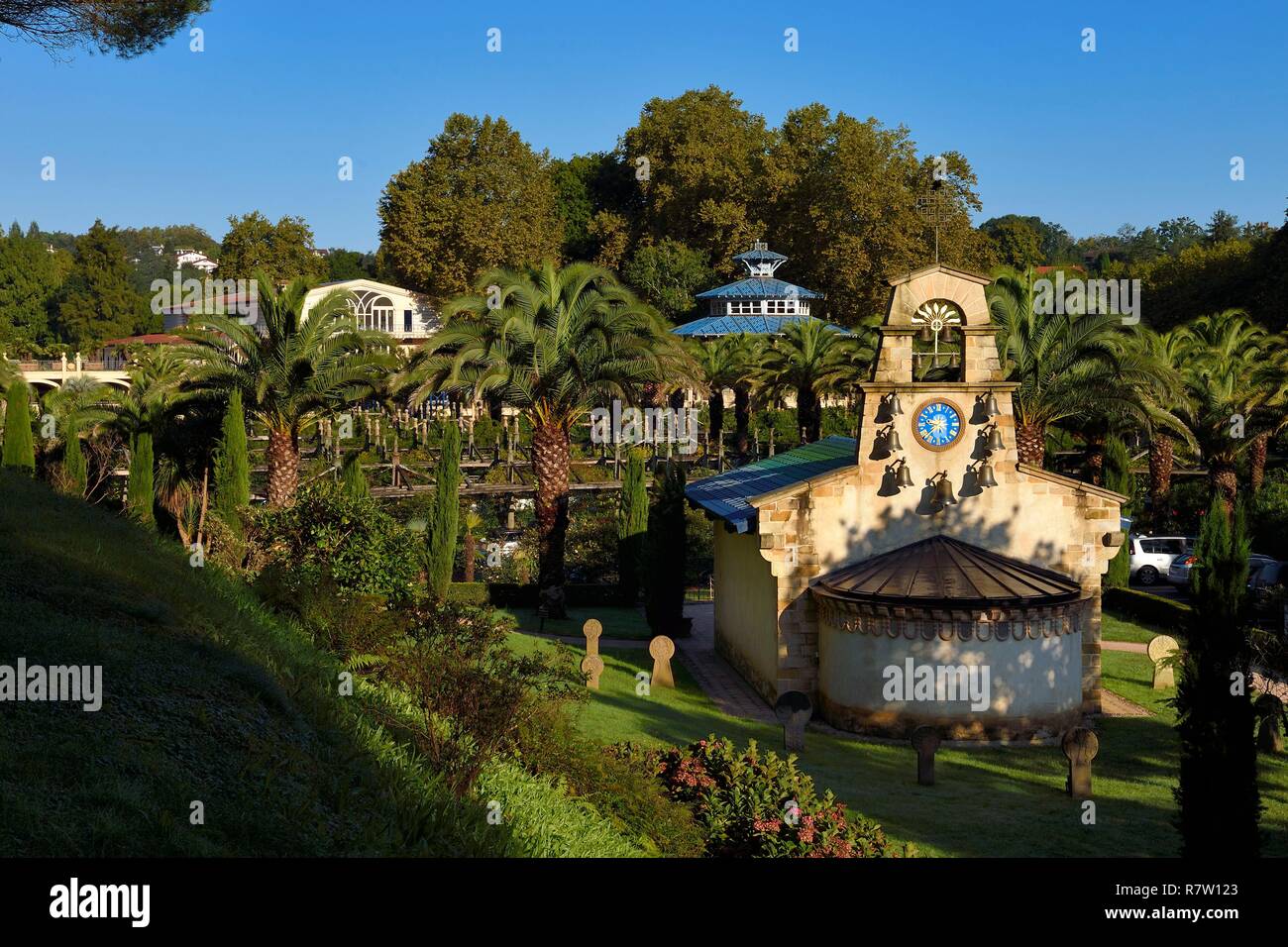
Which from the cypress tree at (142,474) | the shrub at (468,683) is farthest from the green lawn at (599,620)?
the shrub at (468,683)

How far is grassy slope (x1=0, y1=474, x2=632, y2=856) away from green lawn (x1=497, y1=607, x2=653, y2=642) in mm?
14667

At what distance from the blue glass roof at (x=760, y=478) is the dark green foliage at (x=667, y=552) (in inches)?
24.0

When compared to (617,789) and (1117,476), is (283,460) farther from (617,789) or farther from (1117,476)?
(1117,476)

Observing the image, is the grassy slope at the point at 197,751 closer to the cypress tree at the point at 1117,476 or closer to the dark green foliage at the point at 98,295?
the cypress tree at the point at 1117,476

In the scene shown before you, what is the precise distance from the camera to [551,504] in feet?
104

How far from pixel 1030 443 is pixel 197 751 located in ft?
76.4

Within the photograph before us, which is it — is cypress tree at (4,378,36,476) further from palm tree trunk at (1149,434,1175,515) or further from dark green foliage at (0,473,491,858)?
palm tree trunk at (1149,434,1175,515)

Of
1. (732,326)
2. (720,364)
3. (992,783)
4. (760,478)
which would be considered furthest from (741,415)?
(992,783)

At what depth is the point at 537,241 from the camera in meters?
84.2

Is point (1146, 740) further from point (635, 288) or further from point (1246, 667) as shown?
point (635, 288)

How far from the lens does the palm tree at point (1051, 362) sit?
1161 inches
